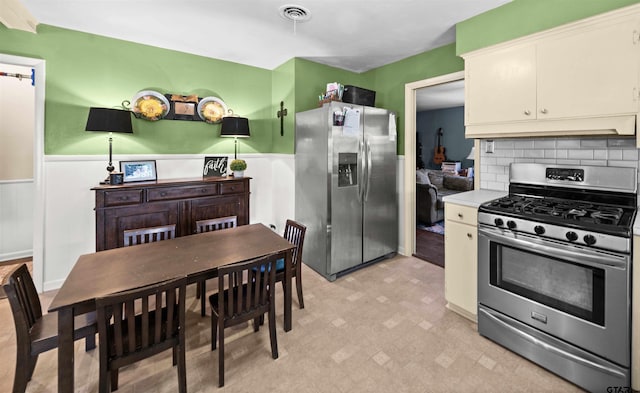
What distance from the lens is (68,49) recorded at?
2.83 metres

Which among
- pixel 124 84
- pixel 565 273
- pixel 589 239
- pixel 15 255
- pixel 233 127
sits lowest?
pixel 15 255

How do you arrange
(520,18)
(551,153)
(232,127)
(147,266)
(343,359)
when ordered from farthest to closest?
(232,127), (551,153), (520,18), (343,359), (147,266)

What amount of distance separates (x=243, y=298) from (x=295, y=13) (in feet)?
7.63

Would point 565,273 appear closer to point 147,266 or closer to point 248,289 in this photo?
point 248,289

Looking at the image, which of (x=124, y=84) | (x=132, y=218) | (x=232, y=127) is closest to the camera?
(x=132, y=218)

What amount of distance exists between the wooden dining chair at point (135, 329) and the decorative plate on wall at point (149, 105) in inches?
92.2

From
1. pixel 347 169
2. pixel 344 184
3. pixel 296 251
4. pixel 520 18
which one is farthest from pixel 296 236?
pixel 520 18

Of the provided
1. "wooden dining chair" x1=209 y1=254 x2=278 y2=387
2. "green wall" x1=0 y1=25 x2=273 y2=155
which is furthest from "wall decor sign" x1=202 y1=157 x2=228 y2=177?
"wooden dining chair" x1=209 y1=254 x2=278 y2=387

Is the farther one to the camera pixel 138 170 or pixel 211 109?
pixel 211 109

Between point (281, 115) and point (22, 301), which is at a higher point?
point (281, 115)

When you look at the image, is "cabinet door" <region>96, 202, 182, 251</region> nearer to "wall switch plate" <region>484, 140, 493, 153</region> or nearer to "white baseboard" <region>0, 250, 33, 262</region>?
"white baseboard" <region>0, 250, 33, 262</region>

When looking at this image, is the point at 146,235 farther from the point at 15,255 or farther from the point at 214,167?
the point at 15,255

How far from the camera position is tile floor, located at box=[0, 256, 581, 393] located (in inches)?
68.4

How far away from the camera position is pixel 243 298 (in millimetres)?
1841
